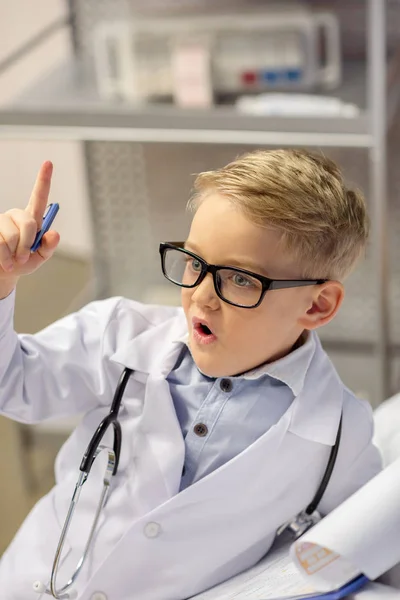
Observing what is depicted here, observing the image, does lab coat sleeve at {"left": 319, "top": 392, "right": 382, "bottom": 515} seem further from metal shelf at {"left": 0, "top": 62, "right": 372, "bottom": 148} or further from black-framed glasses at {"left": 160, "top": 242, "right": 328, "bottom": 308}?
metal shelf at {"left": 0, "top": 62, "right": 372, "bottom": 148}

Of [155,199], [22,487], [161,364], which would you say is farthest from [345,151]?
[161,364]

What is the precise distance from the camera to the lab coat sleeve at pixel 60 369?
1159 mm

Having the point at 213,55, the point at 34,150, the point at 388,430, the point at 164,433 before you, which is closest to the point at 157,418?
the point at 164,433

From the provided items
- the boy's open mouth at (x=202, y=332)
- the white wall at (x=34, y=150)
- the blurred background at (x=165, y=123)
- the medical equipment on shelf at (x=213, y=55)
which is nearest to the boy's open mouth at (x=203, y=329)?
the boy's open mouth at (x=202, y=332)

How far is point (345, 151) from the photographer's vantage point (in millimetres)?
2285

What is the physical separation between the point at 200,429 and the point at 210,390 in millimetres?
50

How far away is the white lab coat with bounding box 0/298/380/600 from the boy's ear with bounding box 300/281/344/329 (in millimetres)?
77

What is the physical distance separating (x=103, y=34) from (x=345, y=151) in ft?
2.13

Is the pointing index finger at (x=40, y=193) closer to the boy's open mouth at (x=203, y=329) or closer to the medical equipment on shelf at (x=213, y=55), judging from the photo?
the boy's open mouth at (x=203, y=329)

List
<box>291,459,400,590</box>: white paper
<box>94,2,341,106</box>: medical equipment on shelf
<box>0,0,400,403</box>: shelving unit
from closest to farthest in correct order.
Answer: <box>291,459,400,590</box>: white paper → <box>0,0,400,403</box>: shelving unit → <box>94,2,341,106</box>: medical equipment on shelf

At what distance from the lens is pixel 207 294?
106cm

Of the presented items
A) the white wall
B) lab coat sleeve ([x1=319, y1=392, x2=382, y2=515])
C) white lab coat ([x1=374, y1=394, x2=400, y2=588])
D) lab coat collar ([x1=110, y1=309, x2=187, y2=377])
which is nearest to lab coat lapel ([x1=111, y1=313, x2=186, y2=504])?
lab coat collar ([x1=110, y1=309, x2=187, y2=377])

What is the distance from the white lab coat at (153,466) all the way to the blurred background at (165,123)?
1.32 ft

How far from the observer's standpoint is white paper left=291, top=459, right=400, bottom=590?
993 millimetres
